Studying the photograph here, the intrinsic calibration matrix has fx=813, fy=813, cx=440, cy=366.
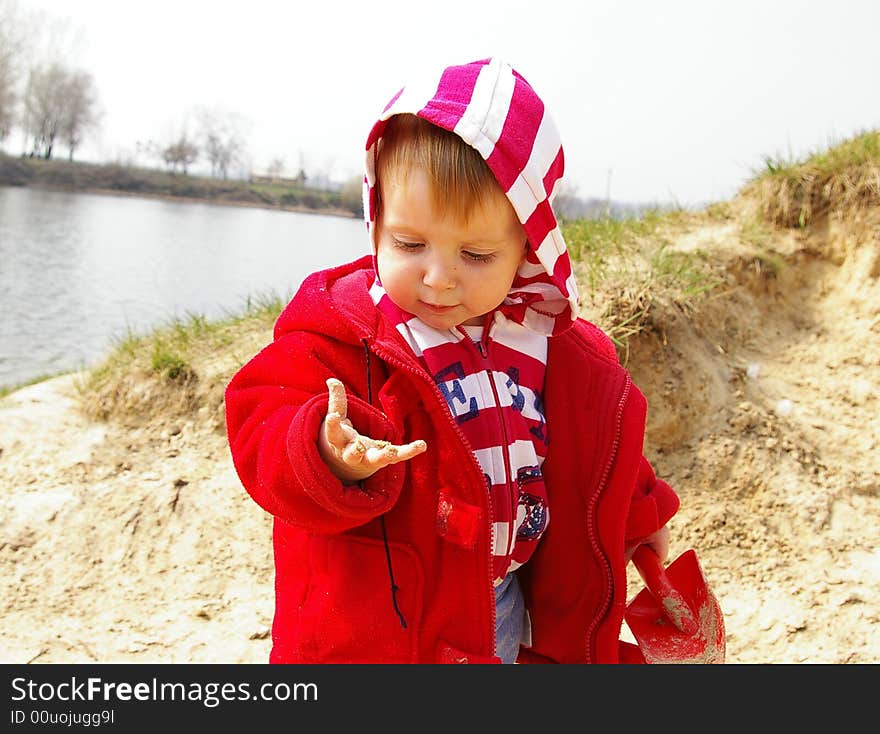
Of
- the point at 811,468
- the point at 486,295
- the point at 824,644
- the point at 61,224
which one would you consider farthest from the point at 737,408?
the point at 61,224

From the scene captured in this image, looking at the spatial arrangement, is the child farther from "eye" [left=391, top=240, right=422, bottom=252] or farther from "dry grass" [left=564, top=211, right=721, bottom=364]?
"dry grass" [left=564, top=211, right=721, bottom=364]

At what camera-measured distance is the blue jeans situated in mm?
1730

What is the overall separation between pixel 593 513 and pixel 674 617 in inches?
17.7

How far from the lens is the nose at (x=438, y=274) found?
1.42m

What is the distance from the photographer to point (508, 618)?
5.77ft

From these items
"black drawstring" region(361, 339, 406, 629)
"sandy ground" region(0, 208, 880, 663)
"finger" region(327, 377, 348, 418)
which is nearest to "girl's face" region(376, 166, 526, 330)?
"black drawstring" region(361, 339, 406, 629)

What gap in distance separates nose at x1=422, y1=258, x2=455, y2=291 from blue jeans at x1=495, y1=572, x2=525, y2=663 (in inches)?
26.9

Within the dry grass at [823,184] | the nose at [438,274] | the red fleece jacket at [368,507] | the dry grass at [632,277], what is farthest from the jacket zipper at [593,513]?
the dry grass at [823,184]

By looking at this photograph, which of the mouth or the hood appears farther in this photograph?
the mouth

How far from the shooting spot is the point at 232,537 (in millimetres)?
3213

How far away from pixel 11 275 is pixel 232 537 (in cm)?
A: 657

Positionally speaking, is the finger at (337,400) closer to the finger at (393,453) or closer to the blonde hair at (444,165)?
the finger at (393,453)

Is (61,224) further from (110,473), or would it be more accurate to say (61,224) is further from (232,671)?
(232,671)

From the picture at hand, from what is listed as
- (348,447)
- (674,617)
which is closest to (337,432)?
(348,447)
